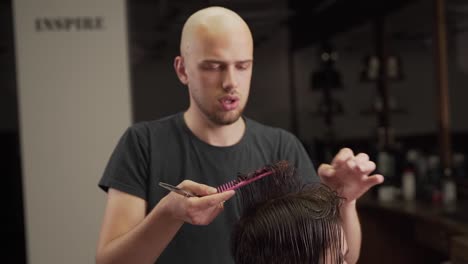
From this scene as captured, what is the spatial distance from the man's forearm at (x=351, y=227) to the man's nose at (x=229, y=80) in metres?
0.48

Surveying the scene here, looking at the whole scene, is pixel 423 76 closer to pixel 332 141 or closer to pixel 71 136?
pixel 332 141

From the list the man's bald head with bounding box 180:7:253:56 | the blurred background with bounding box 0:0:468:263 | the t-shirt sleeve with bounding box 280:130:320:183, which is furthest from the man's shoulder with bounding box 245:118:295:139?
the blurred background with bounding box 0:0:468:263

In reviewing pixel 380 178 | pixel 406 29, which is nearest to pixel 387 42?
pixel 406 29

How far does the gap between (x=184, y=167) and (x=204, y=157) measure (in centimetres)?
7

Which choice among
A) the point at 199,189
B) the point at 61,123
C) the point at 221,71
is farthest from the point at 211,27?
the point at 61,123

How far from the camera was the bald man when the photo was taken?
1418 millimetres

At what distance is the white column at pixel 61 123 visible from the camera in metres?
2.86

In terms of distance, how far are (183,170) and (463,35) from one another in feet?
12.5

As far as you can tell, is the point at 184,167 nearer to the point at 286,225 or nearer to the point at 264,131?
the point at 264,131

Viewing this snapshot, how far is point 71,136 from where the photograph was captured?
9.48 ft

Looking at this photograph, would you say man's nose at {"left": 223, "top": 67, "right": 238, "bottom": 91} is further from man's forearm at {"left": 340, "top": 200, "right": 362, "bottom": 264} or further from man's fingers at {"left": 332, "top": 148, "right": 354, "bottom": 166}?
man's forearm at {"left": 340, "top": 200, "right": 362, "bottom": 264}

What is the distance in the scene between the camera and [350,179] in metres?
1.44

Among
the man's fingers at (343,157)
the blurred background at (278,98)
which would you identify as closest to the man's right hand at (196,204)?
the man's fingers at (343,157)

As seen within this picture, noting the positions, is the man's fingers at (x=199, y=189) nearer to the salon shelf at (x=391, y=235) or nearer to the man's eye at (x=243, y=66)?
the man's eye at (x=243, y=66)
